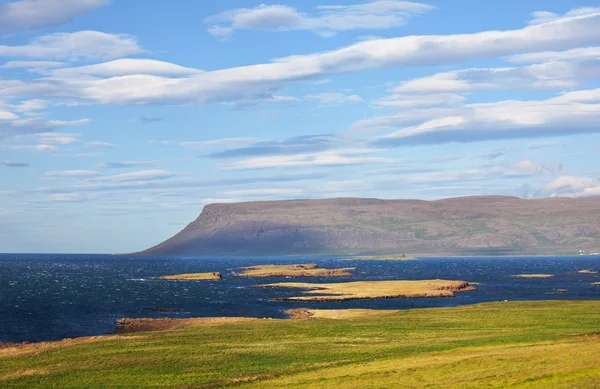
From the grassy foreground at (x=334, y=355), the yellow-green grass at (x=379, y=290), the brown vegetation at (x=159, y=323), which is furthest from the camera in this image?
the yellow-green grass at (x=379, y=290)

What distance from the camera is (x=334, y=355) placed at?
64.1 meters

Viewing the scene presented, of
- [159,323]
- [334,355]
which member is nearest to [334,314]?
[159,323]

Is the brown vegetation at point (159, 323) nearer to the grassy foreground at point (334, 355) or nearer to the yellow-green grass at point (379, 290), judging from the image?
the grassy foreground at point (334, 355)

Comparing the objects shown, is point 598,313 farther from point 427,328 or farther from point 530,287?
point 530,287

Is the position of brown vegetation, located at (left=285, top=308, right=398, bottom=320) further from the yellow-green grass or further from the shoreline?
the yellow-green grass

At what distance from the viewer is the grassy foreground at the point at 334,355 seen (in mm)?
49406

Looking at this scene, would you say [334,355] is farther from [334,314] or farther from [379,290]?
[379,290]

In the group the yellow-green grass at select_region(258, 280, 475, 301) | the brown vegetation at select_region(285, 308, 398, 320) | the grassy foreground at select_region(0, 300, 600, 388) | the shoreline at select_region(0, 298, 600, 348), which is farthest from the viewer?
the yellow-green grass at select_region(258, 280, 475, 301)

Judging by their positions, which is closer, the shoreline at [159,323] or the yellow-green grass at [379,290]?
the shoreline at [159,323]

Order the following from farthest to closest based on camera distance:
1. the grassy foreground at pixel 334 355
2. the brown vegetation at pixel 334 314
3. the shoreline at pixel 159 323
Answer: the brown vegetation at pixel 334 314 < the shoreline at pixel 159 323 < the grassy foreground at pixel 334 355

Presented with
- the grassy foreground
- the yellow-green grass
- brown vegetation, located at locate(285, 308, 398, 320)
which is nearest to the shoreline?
brown vegetation, located at locate(285, 308, 398, 320)

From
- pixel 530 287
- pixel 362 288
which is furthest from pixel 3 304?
pixel 530 287

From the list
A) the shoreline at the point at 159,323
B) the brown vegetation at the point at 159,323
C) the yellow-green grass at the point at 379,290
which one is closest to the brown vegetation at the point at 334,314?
the shoreline at the point at 159,323

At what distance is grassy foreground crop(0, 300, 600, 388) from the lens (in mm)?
49406
